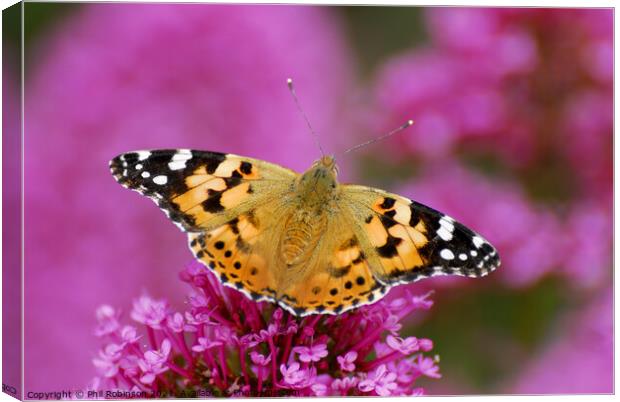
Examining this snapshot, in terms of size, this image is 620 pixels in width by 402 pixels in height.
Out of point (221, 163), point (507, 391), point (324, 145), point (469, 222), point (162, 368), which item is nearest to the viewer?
point (162, 368)

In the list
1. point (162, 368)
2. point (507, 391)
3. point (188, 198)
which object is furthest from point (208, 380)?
point (507, 391)

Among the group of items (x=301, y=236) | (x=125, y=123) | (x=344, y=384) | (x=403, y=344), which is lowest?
(x=344, y=384)

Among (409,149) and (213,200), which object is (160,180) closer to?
(213,200)

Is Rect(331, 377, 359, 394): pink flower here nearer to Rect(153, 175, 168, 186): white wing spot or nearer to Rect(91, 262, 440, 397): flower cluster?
Rect(91, 262, 440, 397): flower cluster

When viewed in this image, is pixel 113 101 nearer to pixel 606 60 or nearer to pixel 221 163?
pixel 221 163

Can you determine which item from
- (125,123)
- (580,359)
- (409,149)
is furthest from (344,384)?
(125,123)
